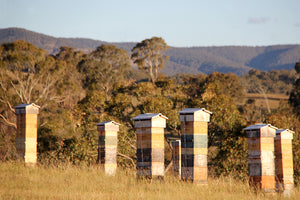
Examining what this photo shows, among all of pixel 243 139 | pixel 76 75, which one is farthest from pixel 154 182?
pixel 76 75

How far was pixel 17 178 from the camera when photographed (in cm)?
1111

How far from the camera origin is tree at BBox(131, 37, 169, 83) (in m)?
62.5

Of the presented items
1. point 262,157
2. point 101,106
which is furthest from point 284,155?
point 101,106

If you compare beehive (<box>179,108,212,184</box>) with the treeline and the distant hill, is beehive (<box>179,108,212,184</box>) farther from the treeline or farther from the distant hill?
the distant hill

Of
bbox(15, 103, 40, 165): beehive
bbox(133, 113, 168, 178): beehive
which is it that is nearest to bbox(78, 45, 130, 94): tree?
bbox(15, 103, 40, 165): beehive

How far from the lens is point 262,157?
11.6m

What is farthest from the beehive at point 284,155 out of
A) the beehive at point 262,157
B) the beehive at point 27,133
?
the beehive at point 27,133

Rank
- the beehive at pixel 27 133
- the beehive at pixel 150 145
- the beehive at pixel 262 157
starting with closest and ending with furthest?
the beehive at pixel 262 157 < the beehive at pixel 150 145 < the beehive at pixel 27 133

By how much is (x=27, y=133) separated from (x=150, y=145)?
539cm

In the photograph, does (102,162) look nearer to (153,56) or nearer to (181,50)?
(153,56)

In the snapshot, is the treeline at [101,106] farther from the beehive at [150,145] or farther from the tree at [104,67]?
the beehive at [150,145]

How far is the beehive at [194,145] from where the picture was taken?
1159 cm

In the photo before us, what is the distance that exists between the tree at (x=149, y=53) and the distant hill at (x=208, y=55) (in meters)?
80.5

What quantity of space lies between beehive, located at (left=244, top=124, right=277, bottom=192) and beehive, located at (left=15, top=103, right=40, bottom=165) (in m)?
7.74
